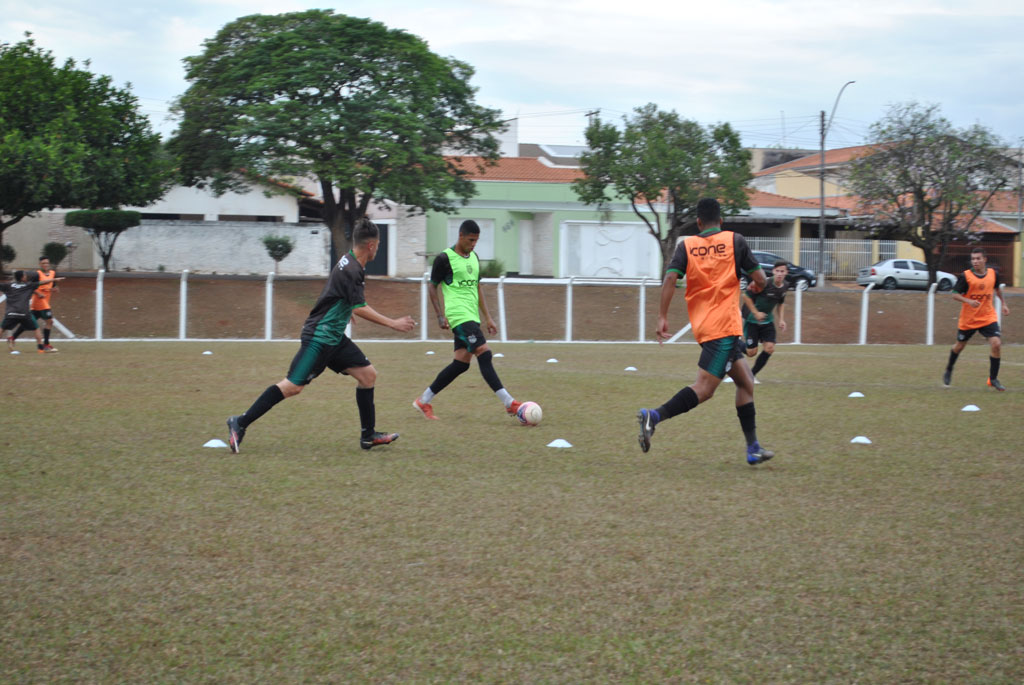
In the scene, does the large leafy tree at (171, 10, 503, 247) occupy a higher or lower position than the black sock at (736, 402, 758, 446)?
higher

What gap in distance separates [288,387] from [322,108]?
23345mm

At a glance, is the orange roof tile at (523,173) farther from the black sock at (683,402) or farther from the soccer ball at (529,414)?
the black sock at (683,402)

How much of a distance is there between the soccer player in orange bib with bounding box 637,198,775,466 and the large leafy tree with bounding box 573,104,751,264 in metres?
29.8

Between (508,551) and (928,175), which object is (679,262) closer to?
(508,551)

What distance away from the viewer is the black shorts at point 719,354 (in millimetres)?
7254

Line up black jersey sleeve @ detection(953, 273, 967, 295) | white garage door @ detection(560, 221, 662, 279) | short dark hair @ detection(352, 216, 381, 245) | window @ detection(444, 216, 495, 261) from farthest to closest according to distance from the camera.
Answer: window @ detection(444, 216, 495, 261) < white garage door @ detection(560, 221, 662, 279) < black jersey sleeve @ detection(953, 273, 967, 295) < short dark hair @ detection(352, 216, 381, 245)

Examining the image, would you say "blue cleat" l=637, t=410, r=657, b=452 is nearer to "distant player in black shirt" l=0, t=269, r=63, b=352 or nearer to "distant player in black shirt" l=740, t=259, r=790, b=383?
"distant player in black shirt" l=740, t=259, r=790, b=383

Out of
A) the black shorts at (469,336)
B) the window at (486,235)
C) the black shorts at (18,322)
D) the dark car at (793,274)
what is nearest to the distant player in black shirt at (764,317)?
the black shorts at (469,336)

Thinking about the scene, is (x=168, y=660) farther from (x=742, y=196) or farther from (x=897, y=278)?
(x=897, y=278)

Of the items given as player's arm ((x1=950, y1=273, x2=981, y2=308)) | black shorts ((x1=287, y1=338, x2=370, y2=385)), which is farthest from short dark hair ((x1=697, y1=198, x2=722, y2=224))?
player's arm ((x1=950, y1=273, x2=981, y2=308))

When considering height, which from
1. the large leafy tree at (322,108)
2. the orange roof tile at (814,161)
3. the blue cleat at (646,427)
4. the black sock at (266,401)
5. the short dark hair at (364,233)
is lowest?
the blue cleat at (646,427)

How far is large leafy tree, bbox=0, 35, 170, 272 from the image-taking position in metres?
28.4

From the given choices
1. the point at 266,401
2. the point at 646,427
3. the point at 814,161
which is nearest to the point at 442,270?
the point at 266,401

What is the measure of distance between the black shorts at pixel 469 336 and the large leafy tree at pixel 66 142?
2249 centimetres
